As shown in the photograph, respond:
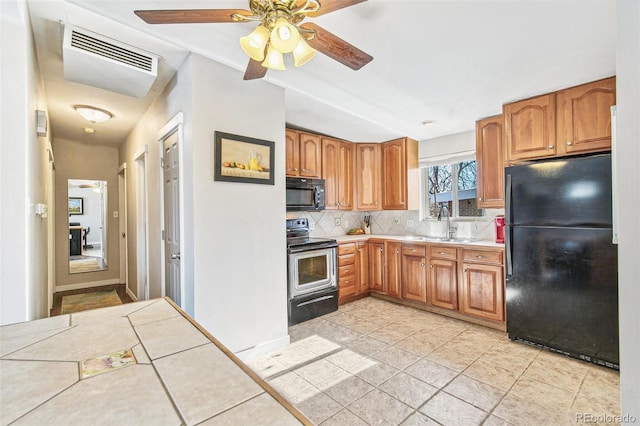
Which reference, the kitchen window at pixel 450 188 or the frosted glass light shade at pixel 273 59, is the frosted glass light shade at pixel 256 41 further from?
the kitchen window at pixel 450 188

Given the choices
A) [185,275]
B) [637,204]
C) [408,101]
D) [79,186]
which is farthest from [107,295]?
[637,204]

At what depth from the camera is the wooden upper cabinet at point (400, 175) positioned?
4207 millimetres

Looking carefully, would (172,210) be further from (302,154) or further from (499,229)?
(499,229)

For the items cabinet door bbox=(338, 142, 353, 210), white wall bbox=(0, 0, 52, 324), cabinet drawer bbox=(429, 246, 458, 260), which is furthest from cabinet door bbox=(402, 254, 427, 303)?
white wall bbox=(0, 0, 52, 324)

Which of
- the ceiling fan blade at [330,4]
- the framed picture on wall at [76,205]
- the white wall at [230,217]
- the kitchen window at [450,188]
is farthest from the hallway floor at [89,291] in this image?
the kitchen window at [450,188]

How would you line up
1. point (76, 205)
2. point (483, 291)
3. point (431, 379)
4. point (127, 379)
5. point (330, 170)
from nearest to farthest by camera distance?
point (127, 379)
point (431, 379)
point (483, 291)
point (330, 170)
point (76, 205)

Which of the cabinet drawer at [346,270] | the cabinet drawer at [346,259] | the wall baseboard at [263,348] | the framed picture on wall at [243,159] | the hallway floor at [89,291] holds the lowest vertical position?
the hallway floor at [89,291]

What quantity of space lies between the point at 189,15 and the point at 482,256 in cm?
323

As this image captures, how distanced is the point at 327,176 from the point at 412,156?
1326 millimetres

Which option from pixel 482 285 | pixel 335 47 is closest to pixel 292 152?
pixel 335 47

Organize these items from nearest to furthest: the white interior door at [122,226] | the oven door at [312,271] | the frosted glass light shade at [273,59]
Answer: the frosted glass light shade at [273,59] < the oven door at [312,271] < the white interior door at [122,226]

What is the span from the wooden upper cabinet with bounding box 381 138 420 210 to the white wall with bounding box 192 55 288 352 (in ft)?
7.28

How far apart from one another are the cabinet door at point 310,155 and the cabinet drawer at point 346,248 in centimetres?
100

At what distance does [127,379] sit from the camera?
64 centimetres
